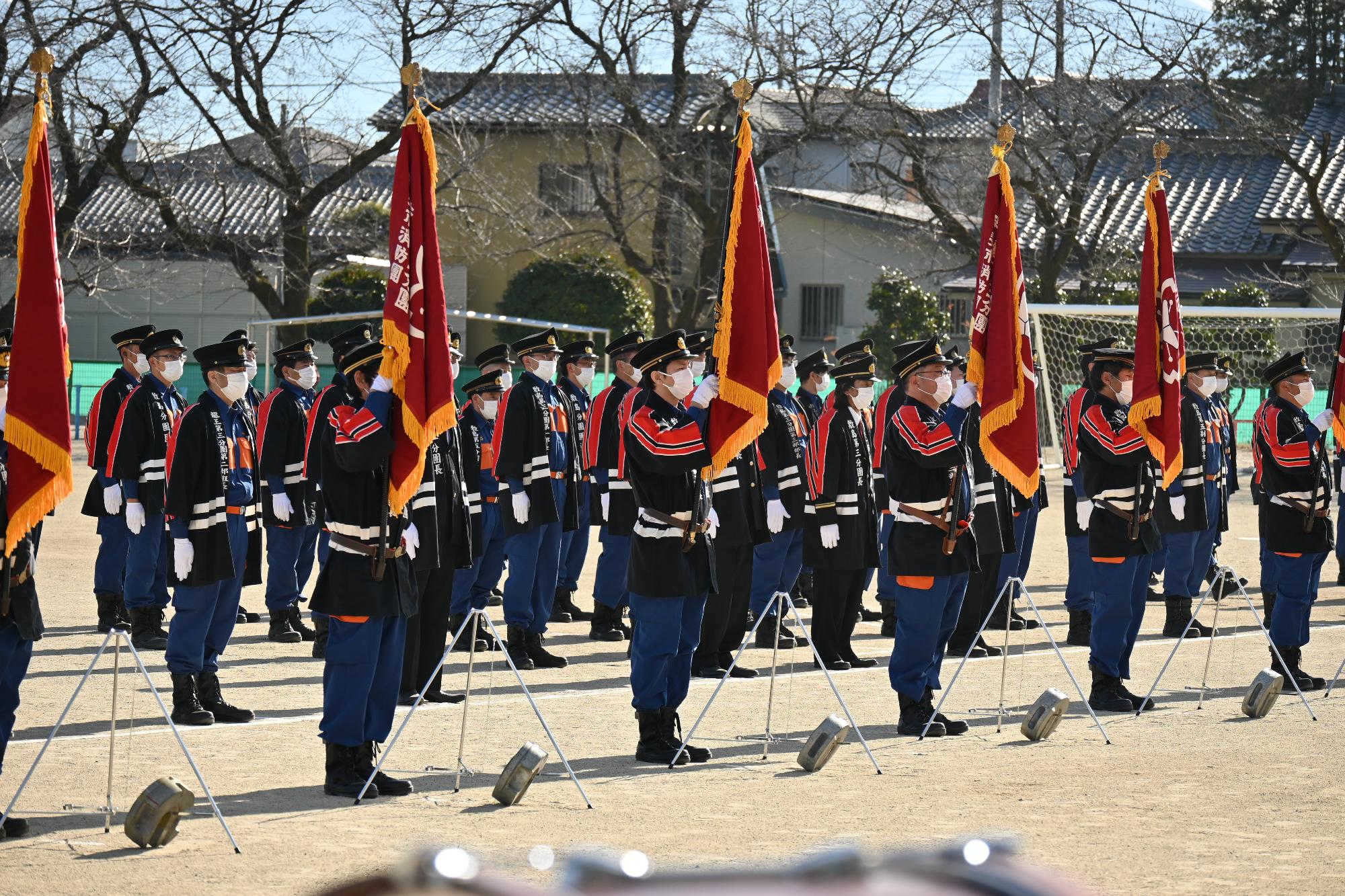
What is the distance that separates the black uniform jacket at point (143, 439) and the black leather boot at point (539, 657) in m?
2.47

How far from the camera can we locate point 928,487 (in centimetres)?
873

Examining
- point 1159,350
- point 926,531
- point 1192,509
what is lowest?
point 1192,509

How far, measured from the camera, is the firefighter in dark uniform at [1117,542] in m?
Answer: 9.33

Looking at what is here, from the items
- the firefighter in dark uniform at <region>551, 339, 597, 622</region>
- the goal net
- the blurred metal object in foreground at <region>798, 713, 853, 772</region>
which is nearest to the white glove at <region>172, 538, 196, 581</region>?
the blurred metal object in foreground at <region>798, 713, 853, 772</region>

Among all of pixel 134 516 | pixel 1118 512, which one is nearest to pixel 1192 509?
pixel 1118 512

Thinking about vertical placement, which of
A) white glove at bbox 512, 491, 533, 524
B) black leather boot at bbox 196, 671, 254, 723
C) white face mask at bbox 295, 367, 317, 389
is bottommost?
black leather boot at bbox 196, 671, 254, 723

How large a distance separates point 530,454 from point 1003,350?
3.50 meters

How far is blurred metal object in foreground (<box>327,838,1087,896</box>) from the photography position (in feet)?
6.90

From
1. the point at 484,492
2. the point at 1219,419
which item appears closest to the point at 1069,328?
the point at 1219,419

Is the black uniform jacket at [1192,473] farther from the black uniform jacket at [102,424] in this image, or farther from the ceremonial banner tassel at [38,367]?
the ceremonial banner tassel at [38,367]

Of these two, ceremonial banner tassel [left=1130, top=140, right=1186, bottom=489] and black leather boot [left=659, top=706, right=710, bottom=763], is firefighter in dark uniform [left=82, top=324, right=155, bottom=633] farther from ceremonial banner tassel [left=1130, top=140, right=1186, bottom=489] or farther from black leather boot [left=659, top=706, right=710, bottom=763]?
ceremonial banner tassel [left=1130, top=140, right=1186, bottom=489]

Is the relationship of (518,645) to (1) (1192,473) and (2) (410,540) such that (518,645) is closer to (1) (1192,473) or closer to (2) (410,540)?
(2) (410,540)

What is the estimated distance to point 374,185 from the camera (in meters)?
40.3

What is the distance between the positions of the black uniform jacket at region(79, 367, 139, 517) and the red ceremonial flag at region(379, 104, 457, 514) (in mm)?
4423
